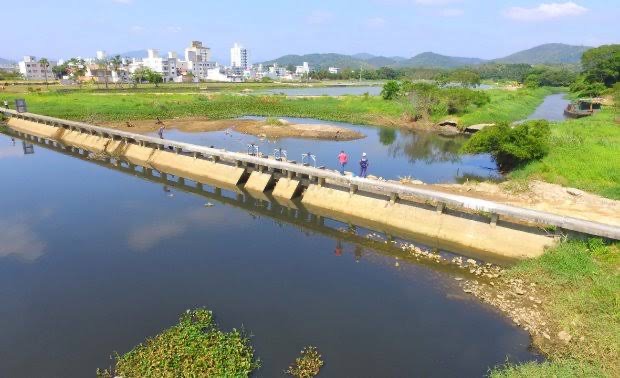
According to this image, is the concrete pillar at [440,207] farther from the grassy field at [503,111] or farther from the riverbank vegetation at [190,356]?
the grassy field at [503,111]

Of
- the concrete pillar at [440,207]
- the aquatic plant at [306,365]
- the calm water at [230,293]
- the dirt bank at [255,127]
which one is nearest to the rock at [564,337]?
the calm water at [230,293]

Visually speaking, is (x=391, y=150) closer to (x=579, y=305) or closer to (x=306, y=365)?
(x=579, y=305)

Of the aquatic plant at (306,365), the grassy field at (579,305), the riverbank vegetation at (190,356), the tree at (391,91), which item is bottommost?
the aquatic plant at (306,365)

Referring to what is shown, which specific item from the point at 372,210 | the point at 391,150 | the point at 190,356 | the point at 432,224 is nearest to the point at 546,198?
the point at 432,224

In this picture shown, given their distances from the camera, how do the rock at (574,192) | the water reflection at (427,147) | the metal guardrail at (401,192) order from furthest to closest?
the water reflection at (427,147) → the rock at (574,192) → the metal guardrail at (401,192)

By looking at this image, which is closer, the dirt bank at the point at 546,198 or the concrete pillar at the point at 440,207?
the dirt bank at the point at 546,198

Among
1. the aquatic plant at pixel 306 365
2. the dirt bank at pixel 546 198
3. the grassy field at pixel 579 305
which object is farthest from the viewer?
the dirt bank at pixel 546 198

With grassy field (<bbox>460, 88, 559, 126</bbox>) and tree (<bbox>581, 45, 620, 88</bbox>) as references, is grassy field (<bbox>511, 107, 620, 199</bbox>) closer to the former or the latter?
grassy field (<bbox>460, 88, 559, 126</bbox>)

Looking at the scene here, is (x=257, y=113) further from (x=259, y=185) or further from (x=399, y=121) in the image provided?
(x=259, y=185)
